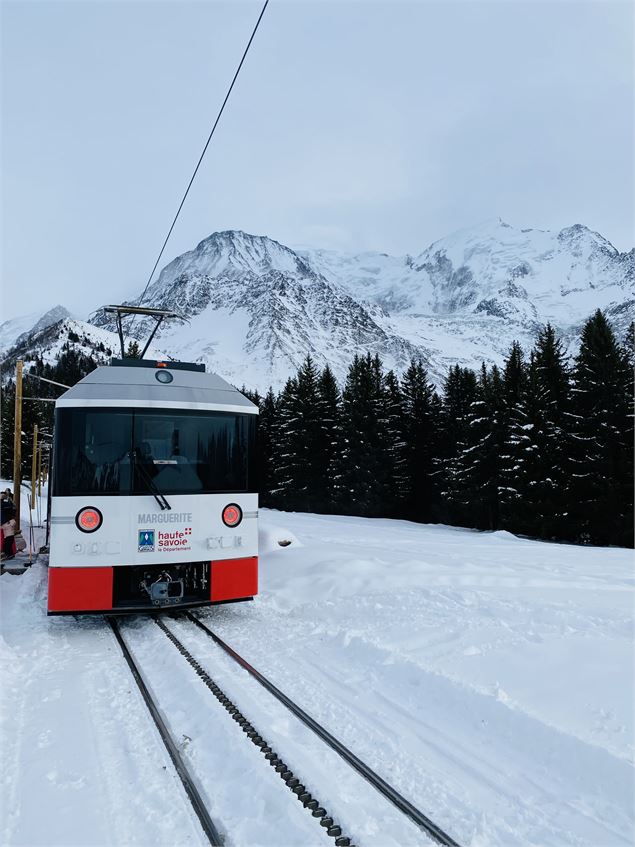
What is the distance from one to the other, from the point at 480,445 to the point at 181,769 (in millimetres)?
35396

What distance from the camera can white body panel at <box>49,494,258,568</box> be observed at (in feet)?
24.1

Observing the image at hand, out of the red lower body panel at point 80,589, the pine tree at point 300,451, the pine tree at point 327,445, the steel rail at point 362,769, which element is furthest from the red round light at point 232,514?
the pine tree at point 300,451

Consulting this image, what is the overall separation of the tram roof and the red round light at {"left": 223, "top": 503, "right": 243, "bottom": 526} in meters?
1.40

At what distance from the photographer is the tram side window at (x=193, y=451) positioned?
7836 millimetres

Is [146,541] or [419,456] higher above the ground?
[419,456]

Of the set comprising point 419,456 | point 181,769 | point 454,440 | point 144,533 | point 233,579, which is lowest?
point 181,769

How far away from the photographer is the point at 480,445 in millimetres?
37531

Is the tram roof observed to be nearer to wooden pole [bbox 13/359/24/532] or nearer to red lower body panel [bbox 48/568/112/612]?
red lower body panel [bbox 48/568/112/612]

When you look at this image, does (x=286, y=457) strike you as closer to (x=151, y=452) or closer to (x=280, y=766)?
(x=151, y=452)

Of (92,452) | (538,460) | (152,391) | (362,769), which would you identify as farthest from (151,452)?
(538,460)

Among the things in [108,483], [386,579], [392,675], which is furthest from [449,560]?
[108,483]

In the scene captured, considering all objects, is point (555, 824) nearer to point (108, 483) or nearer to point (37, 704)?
point (37, 704)

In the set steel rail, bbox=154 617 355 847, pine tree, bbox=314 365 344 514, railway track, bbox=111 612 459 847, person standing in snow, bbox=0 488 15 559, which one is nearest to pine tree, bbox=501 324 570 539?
pine tree, bbox=314 365 344 514

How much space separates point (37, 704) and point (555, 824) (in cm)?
444
